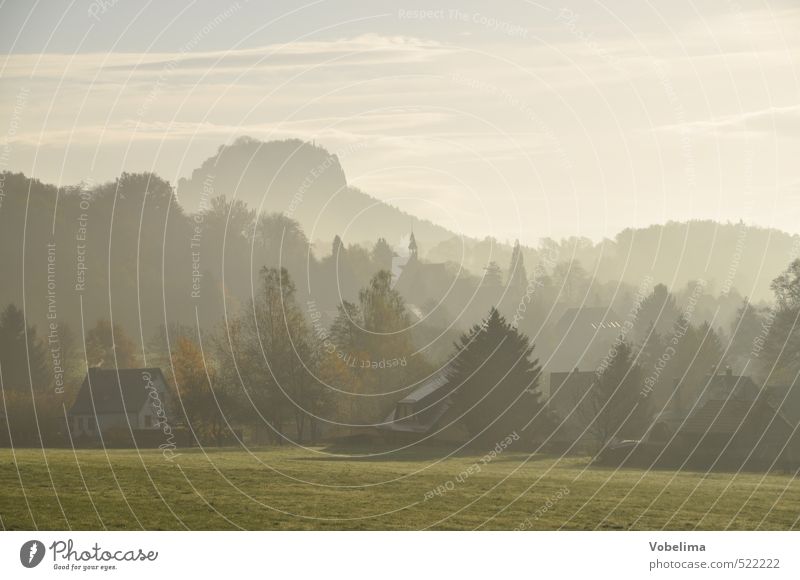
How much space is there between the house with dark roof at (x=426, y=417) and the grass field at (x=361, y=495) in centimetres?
245

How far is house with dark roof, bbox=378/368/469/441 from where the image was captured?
29.0 metres

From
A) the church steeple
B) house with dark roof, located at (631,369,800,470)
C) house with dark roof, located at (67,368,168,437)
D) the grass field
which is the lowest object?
the grass field

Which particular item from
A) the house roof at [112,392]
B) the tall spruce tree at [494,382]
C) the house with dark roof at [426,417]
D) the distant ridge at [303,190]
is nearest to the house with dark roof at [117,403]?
the house roof at [112,392]

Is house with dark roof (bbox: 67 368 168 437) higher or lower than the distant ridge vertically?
lower

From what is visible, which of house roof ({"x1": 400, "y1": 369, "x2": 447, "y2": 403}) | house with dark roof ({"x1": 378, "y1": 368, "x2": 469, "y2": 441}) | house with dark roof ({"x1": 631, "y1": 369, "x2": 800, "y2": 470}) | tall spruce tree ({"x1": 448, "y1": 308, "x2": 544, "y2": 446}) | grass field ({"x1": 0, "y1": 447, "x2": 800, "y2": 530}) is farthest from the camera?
house roof ({"x1": 400, "y1": 369, "x2": 447, "y2": 403})

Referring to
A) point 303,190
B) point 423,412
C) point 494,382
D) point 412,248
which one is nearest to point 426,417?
point 423,412

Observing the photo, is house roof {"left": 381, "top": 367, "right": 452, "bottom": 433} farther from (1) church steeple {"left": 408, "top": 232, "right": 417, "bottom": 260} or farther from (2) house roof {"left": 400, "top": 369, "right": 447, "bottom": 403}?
(1) church steeple {"left": 408, "top": 232, "right": 417, "bottom": 260}

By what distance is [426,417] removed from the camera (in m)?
29.6

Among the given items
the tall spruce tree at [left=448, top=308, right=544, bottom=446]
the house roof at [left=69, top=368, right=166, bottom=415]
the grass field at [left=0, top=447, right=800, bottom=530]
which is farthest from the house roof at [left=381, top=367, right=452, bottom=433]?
the house roof at [left=69, top=368, right=166, bottom=415]

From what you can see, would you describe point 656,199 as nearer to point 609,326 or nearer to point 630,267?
point 630,267

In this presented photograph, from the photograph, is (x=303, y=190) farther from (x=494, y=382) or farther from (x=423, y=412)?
(x=423, y=412)

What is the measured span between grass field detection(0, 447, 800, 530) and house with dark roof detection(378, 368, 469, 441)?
96.3 inches

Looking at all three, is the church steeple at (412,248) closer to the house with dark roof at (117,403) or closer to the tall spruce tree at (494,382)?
the tall spruce tree at (494,382)

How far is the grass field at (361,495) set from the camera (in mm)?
20281
